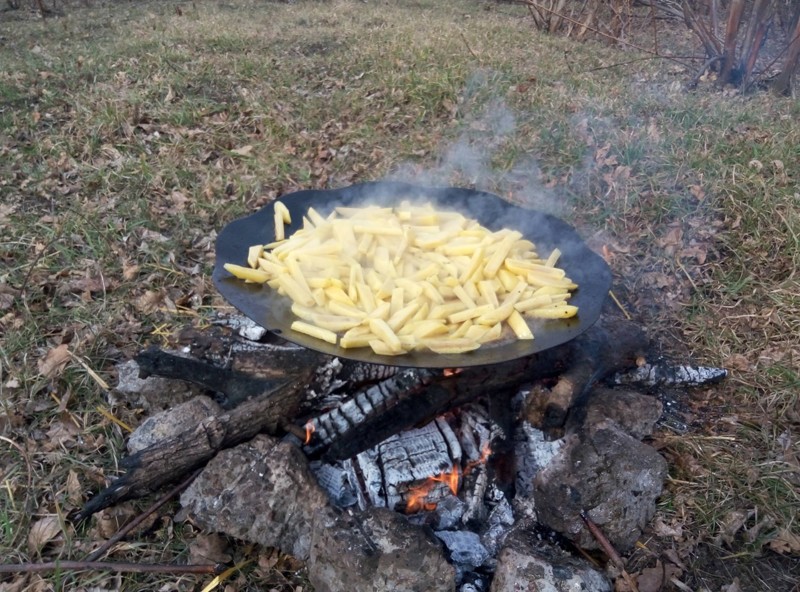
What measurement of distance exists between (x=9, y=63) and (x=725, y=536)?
411 inches

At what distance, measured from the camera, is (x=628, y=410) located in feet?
11.6

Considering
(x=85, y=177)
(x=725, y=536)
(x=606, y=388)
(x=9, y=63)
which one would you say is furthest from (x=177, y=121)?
(x=725, y=536)

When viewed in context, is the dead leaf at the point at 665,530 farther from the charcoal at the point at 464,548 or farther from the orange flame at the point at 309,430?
the orange flame at the point at 309,430

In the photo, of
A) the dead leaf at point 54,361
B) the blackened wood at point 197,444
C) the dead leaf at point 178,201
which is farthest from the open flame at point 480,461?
the dead leaf at point 178,201

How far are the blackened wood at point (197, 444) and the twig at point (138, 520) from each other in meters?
0.06

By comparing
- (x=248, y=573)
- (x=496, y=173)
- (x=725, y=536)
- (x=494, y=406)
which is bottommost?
(x=248, y=573)

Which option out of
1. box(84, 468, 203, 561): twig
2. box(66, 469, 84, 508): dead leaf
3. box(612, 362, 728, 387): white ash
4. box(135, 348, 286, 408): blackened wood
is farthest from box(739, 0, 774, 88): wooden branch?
box(66, 469, 84, 508): dead leaf

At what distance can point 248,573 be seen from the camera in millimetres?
2961

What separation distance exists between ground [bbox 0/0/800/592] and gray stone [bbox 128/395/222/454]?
0.23 meters

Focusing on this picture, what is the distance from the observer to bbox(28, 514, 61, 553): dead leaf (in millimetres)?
3020

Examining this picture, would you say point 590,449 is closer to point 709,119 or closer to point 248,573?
point 248,573

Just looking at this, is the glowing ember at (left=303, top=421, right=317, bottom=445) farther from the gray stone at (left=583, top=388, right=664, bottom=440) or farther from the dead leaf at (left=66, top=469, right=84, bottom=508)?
the gray stone at (left=583, top=388, right=664, bottom=440)

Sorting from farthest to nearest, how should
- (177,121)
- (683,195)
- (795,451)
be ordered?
(177,121) < (683,195) < (795,451)

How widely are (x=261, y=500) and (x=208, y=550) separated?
375 mm
